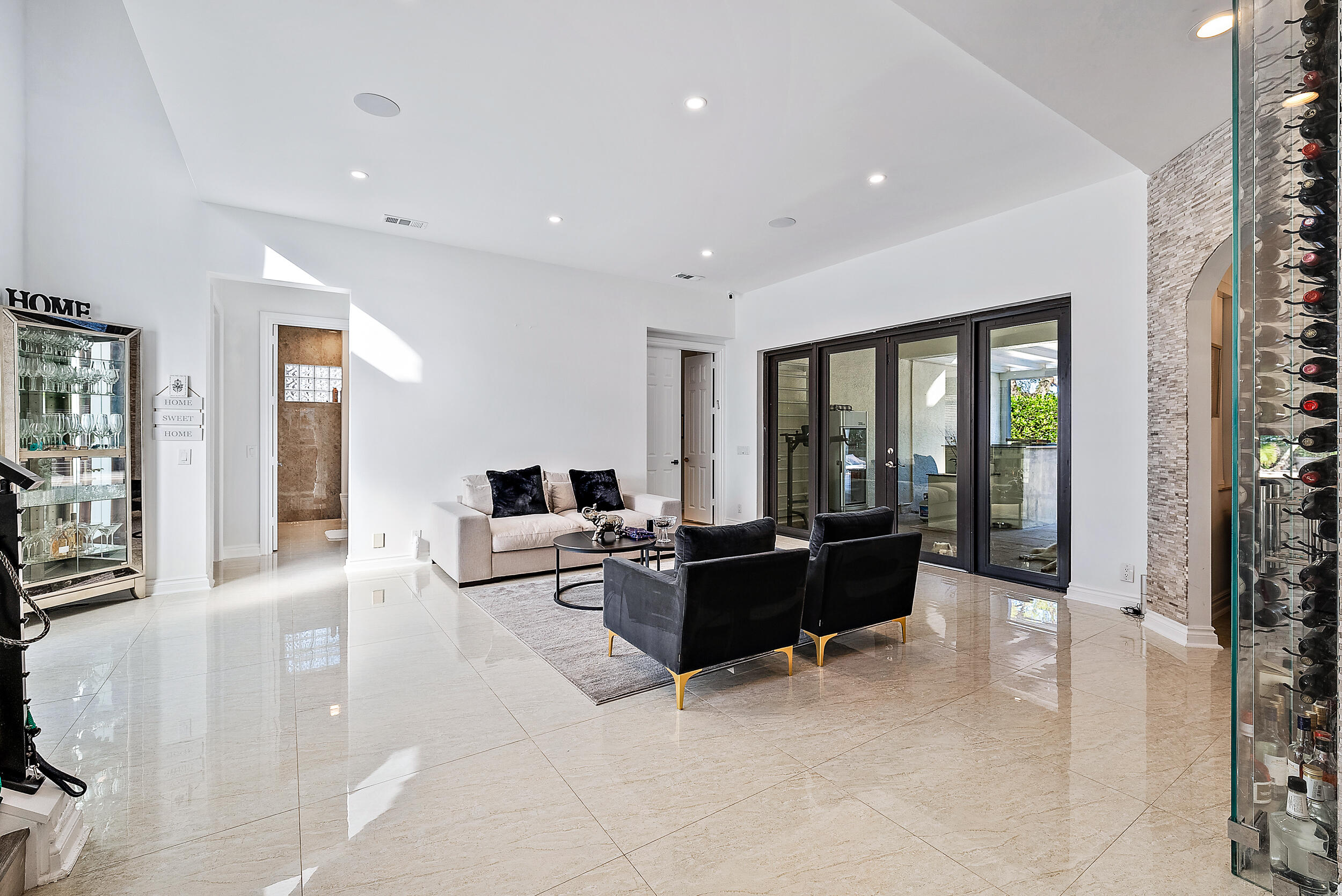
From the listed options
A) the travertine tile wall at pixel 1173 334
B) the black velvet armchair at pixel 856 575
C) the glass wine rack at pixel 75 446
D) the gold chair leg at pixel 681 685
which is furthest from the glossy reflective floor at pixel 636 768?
the glass wine rack at pixel 75 446

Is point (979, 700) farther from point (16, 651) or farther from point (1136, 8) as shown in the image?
point (16, 651)

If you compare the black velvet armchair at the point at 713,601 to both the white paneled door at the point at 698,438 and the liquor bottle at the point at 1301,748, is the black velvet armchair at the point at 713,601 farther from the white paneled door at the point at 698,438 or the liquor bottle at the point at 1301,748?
the white paneled door at the point at 698,438

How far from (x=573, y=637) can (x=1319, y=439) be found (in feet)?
10.9

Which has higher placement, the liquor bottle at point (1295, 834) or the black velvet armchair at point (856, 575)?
the black velvet armchair at point (856, 575)

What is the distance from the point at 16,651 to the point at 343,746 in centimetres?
107

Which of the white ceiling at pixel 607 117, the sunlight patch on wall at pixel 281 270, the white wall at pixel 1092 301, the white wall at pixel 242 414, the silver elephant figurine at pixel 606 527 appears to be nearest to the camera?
the white ceiling at pixel 607 117

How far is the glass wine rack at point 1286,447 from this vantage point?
5.08 feet

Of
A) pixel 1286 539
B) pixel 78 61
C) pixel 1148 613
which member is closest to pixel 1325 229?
pixel 1286 539

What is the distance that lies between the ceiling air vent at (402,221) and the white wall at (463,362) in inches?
15.3

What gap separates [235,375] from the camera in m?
6.13

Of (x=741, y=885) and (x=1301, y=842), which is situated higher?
(x=1301, y=842)

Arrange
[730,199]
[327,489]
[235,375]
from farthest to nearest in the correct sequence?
[327,489]
[235,375]
[730,199]

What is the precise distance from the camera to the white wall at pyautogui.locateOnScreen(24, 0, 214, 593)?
424cm

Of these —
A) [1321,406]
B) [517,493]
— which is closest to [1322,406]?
[1321,406]
